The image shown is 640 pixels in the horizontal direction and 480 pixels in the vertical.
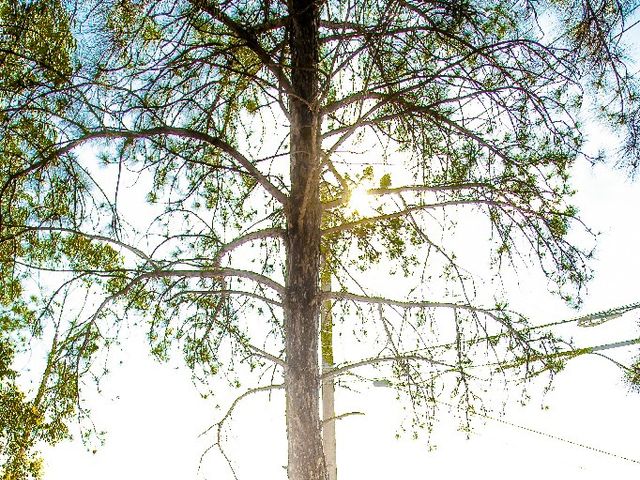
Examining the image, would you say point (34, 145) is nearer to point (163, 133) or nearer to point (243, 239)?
point (163, 133)

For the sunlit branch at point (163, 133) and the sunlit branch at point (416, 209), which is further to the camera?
the sunlit branch at point (416, 209)

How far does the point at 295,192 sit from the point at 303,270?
1.28 feet

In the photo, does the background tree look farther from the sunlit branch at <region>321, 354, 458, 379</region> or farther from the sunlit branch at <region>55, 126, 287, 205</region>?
the sunlit branch at <region>321, 354, 458, 379</region>

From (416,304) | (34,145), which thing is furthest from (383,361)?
(34,145)

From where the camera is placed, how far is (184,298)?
10.6 ft

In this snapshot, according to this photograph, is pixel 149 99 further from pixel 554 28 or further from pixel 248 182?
pixel 554 28

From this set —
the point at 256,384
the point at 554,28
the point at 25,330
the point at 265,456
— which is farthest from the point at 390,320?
the point at 265,456

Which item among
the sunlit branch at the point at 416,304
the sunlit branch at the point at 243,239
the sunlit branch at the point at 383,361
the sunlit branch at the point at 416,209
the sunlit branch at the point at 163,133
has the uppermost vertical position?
the sunlit branch at the point at 163,133

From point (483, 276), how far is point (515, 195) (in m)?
0.46

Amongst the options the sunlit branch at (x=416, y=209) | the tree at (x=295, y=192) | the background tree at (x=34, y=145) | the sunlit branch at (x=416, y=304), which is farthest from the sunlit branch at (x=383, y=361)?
the background tree at (x=34, y=145)

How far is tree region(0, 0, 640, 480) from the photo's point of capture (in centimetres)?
293

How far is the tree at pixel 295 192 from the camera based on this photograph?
2.93 meters

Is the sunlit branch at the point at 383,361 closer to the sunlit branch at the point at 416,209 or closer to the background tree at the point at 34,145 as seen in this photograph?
the sunlit branch at the point at 416,209

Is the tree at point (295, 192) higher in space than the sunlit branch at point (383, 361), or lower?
higher
